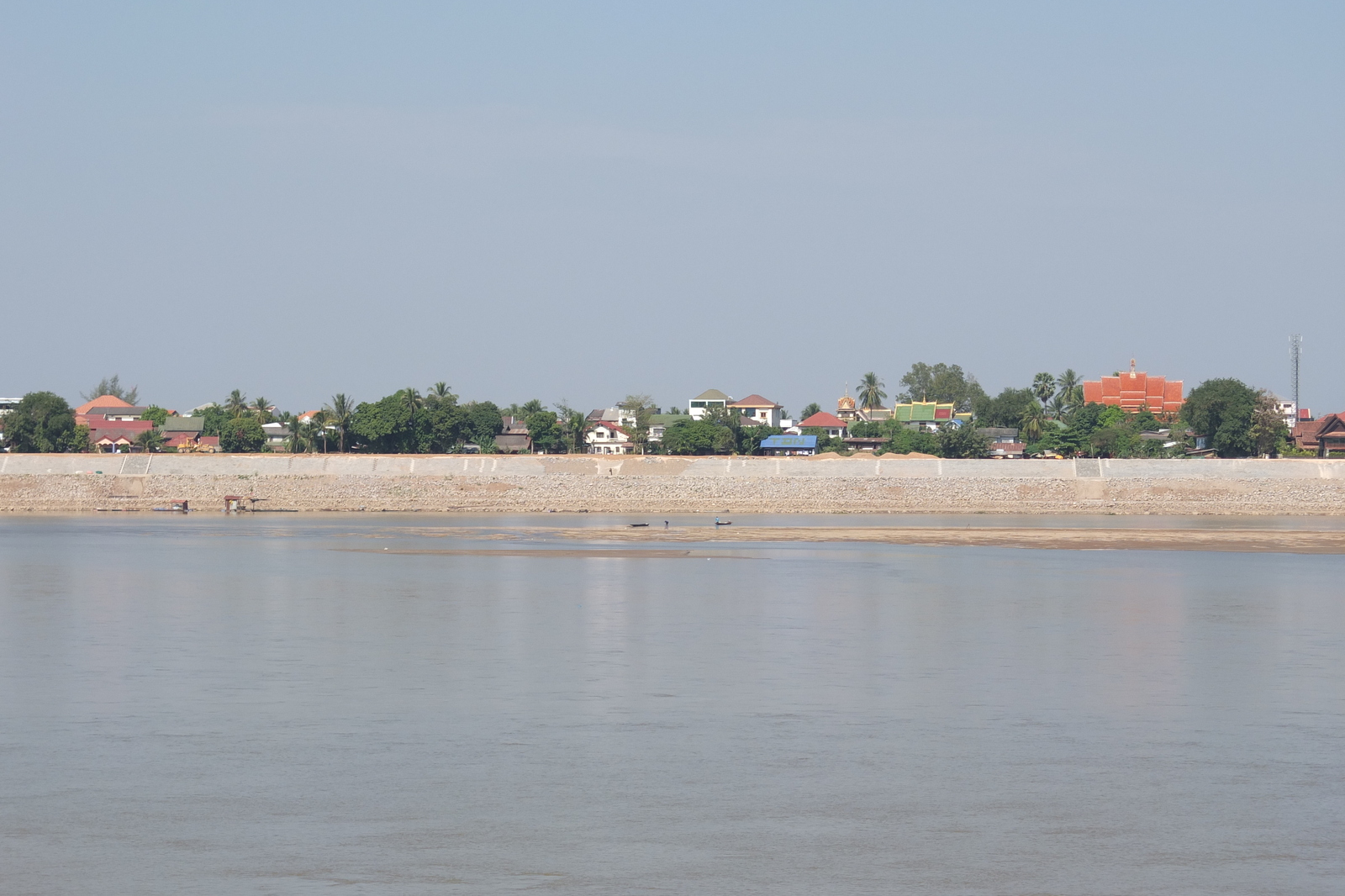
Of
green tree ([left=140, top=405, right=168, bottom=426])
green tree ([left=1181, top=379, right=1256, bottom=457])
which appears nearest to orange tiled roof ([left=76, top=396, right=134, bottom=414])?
green tree ([left=140, top=405, right=168, bottom=426])

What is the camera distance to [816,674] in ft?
70.9

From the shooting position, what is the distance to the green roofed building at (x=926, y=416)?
15962cm

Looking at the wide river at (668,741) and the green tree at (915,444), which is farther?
the green tree at (915,444)

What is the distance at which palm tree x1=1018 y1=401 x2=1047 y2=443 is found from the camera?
430 feet

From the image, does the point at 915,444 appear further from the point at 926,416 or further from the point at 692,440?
the point at 926,416

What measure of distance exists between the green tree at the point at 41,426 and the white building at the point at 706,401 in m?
79.9

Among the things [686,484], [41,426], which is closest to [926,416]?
[686,484]

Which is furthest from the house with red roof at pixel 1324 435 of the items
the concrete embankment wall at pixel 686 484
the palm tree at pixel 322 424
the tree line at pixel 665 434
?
the palm tree at pixel 322 424

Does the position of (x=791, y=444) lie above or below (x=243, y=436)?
below

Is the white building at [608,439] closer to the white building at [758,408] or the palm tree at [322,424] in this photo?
the white building at [758,408]

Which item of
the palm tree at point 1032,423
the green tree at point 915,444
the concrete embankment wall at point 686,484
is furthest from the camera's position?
the palm tree at point 1032,423

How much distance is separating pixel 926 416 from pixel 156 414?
9064 centimetres

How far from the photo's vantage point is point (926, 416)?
162 metres

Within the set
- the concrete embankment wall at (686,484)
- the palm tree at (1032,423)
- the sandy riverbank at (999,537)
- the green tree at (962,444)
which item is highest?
the palm tree at (1032,423)
